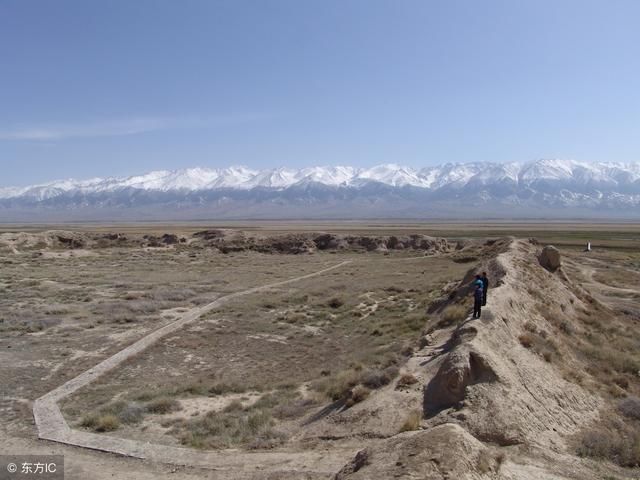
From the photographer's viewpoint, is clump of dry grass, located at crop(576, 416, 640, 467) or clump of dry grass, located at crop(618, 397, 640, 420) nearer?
clump of dry grass, located at crop(576, 416, 640, 467)

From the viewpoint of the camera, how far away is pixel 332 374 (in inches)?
723

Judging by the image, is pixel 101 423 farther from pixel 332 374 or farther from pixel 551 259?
pixel 551 259

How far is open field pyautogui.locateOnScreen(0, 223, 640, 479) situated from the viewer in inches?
439

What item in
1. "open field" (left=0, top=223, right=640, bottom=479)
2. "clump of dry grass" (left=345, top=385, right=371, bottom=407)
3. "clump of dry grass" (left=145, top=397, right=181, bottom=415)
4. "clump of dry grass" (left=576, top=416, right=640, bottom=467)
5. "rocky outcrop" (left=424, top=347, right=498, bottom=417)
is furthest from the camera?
"clump of dry grass" (left=145, top=397, right=181, bottom=415)

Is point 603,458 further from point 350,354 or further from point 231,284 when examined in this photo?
point 231,284

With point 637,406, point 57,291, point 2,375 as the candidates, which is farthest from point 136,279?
point 637,406

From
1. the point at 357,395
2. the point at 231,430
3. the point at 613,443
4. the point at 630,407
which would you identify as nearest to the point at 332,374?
the point at 357,395

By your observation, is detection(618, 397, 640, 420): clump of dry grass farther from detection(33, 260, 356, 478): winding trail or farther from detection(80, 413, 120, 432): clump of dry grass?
detection(80, 413, 120, 432): clump of dry grass

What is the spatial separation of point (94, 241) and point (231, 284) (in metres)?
46.9

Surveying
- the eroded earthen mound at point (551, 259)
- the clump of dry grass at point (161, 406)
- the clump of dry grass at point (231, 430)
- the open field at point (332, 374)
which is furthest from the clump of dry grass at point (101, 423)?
the eroded earthen mound at point (551, 259)

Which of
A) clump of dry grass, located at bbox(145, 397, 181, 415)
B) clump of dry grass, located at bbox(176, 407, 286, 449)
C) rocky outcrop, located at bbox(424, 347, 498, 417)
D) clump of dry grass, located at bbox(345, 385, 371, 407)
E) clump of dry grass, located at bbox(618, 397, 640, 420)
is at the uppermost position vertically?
rocky outcrop, located at bbox(424, 347, 498, 417)

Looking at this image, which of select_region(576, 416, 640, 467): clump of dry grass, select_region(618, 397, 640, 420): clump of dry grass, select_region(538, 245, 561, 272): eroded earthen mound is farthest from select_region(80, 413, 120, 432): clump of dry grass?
select_region(538, 245, 561, 272): eroded earthen mound

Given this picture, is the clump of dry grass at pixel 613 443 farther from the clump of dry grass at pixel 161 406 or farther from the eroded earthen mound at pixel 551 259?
the eroded earthen mound at pixel 551 259

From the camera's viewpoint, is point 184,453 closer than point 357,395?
Yes
